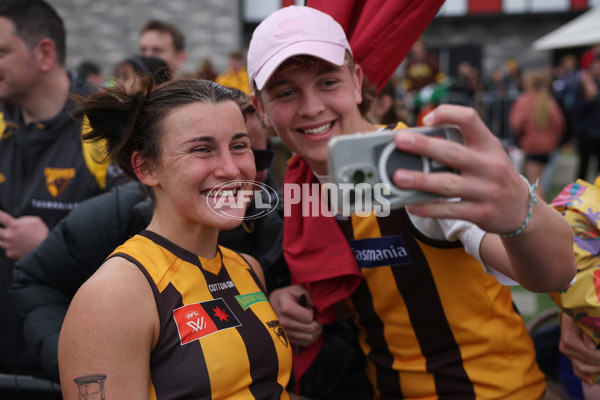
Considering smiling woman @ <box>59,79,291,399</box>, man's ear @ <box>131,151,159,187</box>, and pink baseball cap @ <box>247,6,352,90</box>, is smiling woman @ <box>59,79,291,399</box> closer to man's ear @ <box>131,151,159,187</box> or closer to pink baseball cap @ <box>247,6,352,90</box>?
man's ear @ <box>131,151,159,187</box>

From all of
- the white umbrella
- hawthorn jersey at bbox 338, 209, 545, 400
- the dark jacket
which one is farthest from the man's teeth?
the white umbrella

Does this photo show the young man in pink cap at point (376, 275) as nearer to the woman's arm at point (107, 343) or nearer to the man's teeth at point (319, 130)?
the man's teeth at point (319, 130)

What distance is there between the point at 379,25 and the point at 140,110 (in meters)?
1.04

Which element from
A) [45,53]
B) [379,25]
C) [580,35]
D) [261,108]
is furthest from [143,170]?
[580,35]

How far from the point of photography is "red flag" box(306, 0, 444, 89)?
2227 millimetres

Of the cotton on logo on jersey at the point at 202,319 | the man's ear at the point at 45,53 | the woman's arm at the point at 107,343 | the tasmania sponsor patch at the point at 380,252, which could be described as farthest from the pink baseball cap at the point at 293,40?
the man's ear at the point at 45,53

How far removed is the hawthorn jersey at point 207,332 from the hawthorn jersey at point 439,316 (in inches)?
19.8

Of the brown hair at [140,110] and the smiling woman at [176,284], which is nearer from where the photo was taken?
the smiling woman at [176,284]

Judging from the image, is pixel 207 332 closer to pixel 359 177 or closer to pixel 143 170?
pixel 143 170

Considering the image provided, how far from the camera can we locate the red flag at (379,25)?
2.23m

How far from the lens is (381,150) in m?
1.00

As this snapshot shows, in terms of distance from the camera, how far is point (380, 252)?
2094 millimetres

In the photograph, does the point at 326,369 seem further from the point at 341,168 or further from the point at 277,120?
the point at 341,168

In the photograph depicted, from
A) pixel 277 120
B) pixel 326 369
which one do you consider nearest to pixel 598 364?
pixel 326 369
